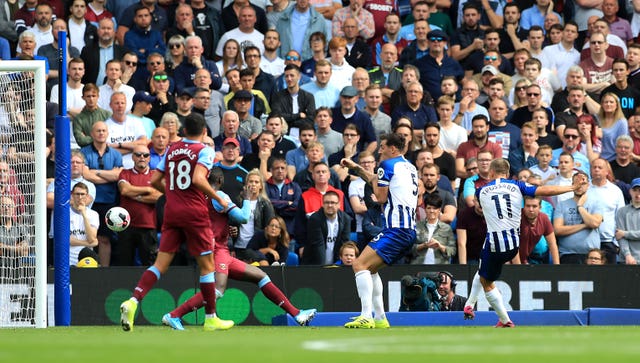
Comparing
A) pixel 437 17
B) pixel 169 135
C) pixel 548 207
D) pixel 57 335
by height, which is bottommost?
pixel 57 335

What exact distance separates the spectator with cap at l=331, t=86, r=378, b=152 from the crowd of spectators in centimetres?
3

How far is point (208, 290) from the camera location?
1294 cm

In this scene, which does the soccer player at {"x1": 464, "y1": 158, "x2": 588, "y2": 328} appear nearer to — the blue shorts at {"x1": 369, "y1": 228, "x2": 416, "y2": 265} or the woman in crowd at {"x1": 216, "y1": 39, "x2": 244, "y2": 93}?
the blue shorts at {"x1": 369, "y1": 228, "x2": 416, "y2": 265}

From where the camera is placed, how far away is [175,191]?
12594mm

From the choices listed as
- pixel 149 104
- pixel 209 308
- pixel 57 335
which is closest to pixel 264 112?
pixel 149 104

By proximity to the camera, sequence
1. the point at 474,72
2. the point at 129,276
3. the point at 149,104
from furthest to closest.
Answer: the point at 474,72 → the point at 149,104 → the point at 129,276

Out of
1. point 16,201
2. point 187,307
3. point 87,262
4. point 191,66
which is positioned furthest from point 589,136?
point 16,201

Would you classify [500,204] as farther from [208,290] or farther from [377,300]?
[208,290]

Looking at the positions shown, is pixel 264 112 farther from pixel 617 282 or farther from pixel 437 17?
pixel 617 282

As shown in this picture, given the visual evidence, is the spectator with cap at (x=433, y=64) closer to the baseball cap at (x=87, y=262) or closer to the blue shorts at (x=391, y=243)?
the baseball cap at (x=87, y=262)

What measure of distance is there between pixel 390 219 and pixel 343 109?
613cm

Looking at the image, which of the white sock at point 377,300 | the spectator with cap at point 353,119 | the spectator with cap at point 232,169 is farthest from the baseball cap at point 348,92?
A: the white sock at point 377,300

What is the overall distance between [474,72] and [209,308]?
1009 cm

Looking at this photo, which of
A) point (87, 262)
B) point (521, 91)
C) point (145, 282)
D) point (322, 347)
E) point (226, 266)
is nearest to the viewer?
point (322, 347)
